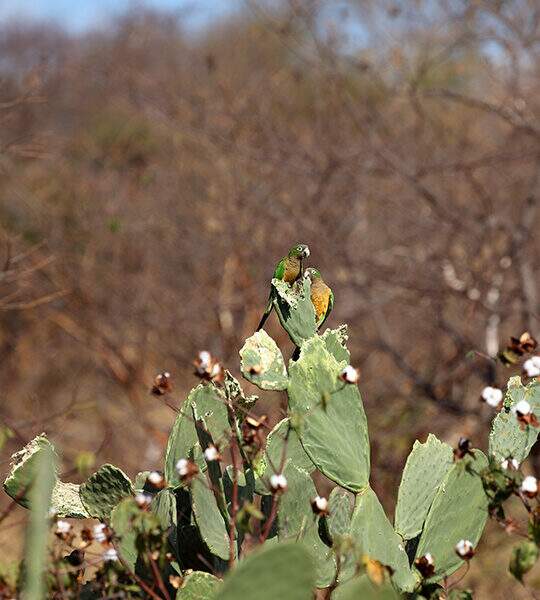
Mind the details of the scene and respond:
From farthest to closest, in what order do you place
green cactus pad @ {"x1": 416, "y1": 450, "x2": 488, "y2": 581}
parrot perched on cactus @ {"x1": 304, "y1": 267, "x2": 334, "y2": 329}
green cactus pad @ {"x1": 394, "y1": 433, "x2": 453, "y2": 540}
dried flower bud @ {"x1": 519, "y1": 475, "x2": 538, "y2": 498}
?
1. parrot perched on cactus @ {"x1": 304, "y1": 267, "x2": 334, "y2": 329}
2. green cactus pad @ {"x1": 394, "y1": 433, "x2": 453, "y2": 540}
3. green cactus pad @ {"x1": 416, "y1": 450, "x2": 488, "y2": 581}
4. dried flower bud @ {"x1": 519, "y1": 475, "x2": 538, "y2": 498}

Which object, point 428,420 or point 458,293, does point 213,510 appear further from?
point 428,420

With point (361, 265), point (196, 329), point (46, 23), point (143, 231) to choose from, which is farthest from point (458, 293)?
point (46, 23)

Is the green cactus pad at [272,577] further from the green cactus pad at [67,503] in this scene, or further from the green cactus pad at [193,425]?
the green cactus pad at [67,503]

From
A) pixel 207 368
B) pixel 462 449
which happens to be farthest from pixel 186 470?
pixel 462 449

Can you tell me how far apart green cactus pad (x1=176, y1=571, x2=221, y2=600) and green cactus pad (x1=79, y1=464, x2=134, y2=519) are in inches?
10.9

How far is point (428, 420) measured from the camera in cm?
610

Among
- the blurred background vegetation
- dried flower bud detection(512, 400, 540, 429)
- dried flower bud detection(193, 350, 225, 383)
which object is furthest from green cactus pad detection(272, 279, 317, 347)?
the blurred background vegetation

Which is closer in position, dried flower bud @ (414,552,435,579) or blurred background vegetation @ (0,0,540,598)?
dried flower bud @ (414,552,435,579)

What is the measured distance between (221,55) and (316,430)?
7.25 meters

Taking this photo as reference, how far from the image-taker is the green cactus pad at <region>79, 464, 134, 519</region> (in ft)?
5.97

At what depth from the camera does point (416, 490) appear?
6.12ft

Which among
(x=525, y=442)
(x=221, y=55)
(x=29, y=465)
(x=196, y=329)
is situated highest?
(x=221, y=55)

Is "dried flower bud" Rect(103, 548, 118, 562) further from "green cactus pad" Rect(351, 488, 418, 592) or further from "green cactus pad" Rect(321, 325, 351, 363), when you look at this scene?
"green cactus pad" Rect(321, 325, 351, 363)

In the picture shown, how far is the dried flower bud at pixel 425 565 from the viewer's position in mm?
1712
